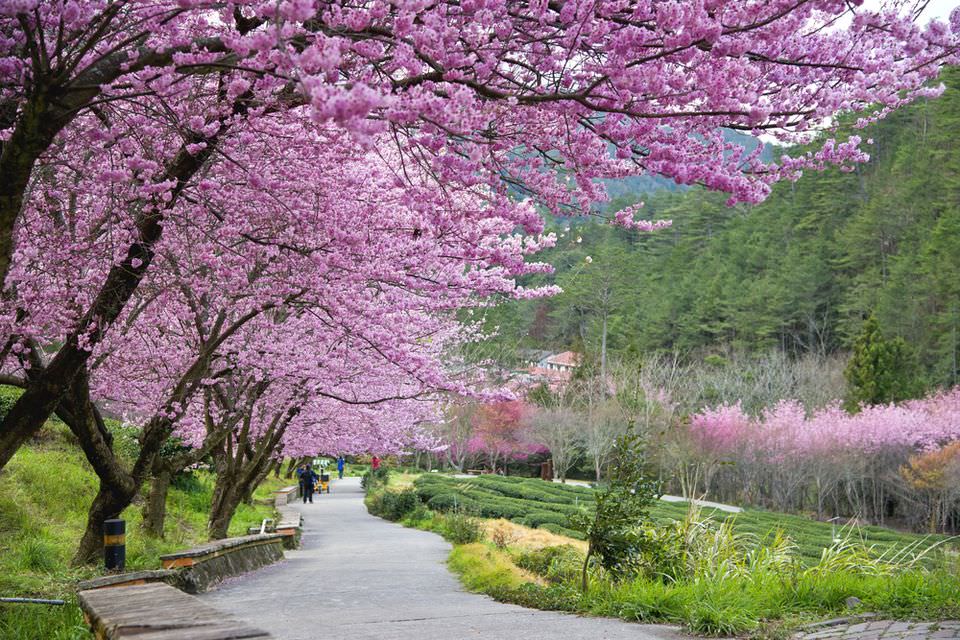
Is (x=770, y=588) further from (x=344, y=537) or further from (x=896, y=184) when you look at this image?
(x=896, y=184)

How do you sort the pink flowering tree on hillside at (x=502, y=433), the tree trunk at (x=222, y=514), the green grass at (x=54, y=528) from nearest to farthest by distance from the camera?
the green grass at (x=54, y=528) → the tree trunk at (x=222, y=514) → the pink flowering tree on hillside at (x=502, y=433)

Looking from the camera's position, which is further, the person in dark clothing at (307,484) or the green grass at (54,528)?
the person in dark clothing at (307,484)

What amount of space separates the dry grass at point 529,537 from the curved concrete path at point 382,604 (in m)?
1.25

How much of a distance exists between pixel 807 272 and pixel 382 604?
5911cm

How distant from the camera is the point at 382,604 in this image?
8.99 meters

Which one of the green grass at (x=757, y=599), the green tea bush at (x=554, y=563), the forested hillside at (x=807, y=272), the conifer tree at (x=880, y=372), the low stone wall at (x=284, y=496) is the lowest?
the low stone wall at (x=284, y=496)

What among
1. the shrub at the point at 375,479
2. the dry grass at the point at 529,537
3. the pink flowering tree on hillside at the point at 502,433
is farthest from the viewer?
the pink flowering tree on hillside at the point at 502,433

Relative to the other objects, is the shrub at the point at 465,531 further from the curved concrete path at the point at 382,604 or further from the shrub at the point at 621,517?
the shrub at the point at 621,517

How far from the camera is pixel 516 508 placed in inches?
965

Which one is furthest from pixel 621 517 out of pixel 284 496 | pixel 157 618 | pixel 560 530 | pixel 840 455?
pixel 840 455

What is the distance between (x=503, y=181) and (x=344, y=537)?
15577 millimetres

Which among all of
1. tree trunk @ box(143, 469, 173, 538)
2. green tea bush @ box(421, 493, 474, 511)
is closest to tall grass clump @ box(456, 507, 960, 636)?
tree trunk @ box(143, 469, 173, 538)

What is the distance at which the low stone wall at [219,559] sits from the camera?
9.47 meters

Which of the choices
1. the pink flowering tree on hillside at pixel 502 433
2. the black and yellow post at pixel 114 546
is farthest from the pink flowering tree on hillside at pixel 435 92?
the pink flowering tree on hillside at pixel 502 433
